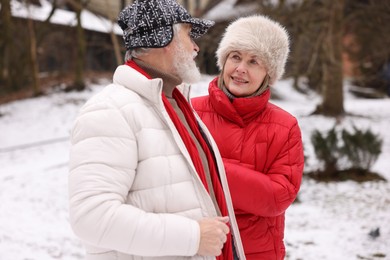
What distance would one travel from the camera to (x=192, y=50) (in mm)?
1928

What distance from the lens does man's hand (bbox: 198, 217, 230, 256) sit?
1.67m

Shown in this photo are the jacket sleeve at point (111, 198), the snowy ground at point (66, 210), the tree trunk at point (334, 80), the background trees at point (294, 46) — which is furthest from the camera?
the tree trunk at point (334, 80)

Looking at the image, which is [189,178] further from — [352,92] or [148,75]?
[352,92]

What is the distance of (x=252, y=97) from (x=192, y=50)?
0.64m

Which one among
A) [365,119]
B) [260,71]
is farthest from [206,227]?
[365,119]

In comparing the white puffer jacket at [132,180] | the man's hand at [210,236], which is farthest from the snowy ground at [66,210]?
the white puffer jacket at [132,180]

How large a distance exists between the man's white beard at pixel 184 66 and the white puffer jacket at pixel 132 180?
0.65 ft

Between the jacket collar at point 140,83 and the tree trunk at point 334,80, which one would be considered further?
the tree trunk at point 334,80

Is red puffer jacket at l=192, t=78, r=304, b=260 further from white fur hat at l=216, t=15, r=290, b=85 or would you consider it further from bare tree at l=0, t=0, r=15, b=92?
bare tree at l=0, t=0, r=15, b=92

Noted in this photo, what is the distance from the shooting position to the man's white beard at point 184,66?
1868mm

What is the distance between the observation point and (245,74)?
98.4 inches

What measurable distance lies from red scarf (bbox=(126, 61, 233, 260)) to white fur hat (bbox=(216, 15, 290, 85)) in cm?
64

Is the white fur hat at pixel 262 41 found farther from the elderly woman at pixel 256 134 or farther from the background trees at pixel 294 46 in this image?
the background trees at pixel 294 46

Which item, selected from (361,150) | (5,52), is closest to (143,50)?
(361,150)
